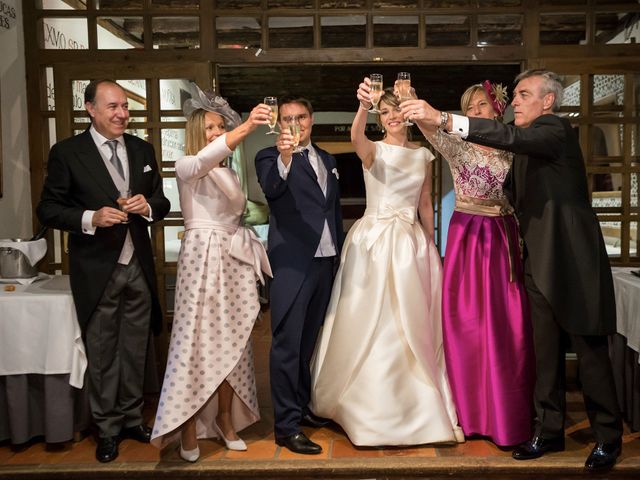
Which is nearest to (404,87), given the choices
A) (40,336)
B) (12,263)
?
(40,336)

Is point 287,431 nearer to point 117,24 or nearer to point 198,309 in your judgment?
point 198,309

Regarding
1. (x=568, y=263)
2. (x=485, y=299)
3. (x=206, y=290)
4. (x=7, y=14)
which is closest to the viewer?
(x=568, y=263)

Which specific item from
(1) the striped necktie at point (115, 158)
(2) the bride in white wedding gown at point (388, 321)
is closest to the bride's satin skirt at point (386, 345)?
(2) the bride in white wedding gown at point (388, 321)

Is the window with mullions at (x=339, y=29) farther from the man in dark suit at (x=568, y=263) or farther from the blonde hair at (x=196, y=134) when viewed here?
the man in dark suit at (x=568, y=263)

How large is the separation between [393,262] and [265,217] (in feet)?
18.0

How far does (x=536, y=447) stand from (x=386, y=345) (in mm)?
815

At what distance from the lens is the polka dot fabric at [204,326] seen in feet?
9.04

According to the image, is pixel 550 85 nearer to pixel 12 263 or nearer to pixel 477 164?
pixel 477 164

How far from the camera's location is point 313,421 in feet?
10.7

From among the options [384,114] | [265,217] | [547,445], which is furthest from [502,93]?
[265,217]

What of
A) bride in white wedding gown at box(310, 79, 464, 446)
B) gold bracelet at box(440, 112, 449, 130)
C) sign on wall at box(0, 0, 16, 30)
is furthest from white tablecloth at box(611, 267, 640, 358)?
sign on wall at box(0, 0, 16, 30)

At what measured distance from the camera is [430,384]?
3.00 metres

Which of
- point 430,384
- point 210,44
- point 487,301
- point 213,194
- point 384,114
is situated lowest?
point 430,384

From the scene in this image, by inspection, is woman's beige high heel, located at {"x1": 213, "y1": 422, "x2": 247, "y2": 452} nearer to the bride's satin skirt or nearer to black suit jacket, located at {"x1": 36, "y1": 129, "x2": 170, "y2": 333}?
the bride's satin skirt
